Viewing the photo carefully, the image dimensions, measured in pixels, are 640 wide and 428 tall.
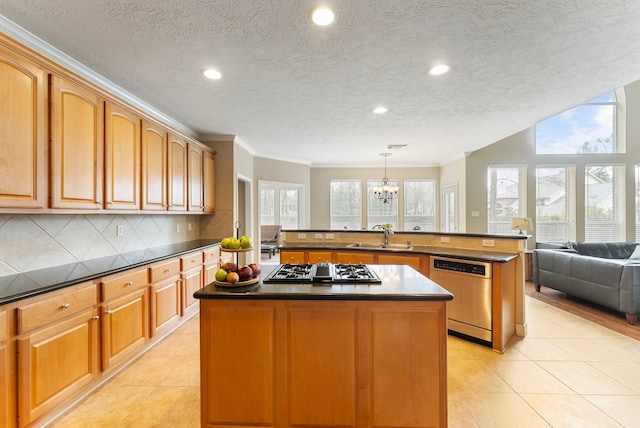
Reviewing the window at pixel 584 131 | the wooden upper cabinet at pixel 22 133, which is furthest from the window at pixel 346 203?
the wooden upper cabinet at pixel 22 133

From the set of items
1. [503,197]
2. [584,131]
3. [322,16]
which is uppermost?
[584,131]

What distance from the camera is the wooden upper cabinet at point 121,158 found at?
251 centimetres

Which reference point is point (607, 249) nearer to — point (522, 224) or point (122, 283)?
point (522, 224)

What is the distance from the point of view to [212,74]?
2568 mm

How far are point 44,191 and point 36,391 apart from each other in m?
1.26

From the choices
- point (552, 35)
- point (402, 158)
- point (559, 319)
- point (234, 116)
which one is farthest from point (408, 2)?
point (402, 158)

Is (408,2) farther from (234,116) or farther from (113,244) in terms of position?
(113,244)

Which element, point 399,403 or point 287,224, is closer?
point 399,403

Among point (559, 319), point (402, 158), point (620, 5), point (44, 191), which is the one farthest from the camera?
point (402, 158)

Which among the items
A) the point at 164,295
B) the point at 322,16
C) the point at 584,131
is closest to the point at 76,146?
the point at 164,295

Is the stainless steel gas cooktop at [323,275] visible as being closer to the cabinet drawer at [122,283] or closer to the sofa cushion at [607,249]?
the cabinet drawer at [122,283]

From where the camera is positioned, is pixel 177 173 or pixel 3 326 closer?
pixel 3 326

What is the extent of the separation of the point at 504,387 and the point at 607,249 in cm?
475

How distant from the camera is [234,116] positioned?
12.2 ft
